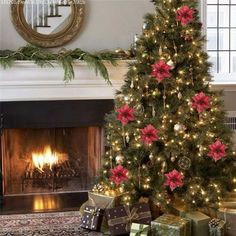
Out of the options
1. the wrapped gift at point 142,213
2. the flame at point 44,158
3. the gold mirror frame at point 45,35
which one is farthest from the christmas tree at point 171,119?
the flame at point 44,158

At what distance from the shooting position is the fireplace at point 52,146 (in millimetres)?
3961

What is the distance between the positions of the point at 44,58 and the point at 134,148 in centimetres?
116

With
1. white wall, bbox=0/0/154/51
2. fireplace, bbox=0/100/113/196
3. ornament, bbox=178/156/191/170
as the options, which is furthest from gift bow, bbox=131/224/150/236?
white wall, bbox=0/0/154/51

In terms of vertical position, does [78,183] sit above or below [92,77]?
below

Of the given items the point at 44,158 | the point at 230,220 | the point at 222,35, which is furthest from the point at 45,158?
the point at 222,35

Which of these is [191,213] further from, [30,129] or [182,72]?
[30,129]

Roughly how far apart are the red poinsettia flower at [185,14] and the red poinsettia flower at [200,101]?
512mm

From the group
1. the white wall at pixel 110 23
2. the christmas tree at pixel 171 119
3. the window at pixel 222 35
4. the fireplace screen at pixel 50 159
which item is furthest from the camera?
the window at pixel 222 35

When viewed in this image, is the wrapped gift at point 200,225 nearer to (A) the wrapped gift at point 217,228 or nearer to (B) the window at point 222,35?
(A) the wrapped gift at point 217,228

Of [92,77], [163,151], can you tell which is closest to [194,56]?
[163,151]

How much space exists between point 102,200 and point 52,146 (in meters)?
1.10

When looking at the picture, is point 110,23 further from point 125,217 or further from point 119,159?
point 125,217

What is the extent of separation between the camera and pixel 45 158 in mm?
4203

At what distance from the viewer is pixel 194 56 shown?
3160mm
